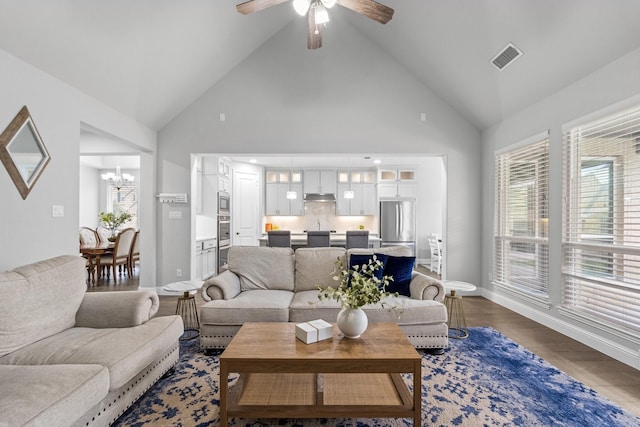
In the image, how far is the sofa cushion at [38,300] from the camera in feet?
6.01

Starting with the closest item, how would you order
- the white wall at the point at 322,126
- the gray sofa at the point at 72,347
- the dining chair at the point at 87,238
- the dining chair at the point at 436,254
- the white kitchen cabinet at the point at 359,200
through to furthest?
the gray sofa at the point at 72,347 → the white wall at the point at 322,126 → the dining chair at the point at 87,238 → the dining chair at the point at 436,254 → the white kitchen cabinet at the point at 359,200

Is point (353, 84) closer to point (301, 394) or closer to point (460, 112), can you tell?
point (460, 112)

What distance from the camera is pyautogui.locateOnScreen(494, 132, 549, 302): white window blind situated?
150 inches

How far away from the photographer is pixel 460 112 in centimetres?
498

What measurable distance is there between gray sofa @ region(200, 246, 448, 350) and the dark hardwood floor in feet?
3.25

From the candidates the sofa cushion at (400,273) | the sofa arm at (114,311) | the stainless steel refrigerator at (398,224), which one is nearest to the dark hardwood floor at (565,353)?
the sofa cushion at (400,273)

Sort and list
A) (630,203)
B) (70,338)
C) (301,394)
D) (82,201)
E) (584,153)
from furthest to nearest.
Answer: (82,201) < (584,153) < (630,203) < (70,338) < (301,394)

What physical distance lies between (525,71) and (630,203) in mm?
1727

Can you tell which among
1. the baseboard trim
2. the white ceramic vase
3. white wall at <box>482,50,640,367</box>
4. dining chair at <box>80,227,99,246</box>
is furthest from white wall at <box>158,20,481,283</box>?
the white ceramic vase

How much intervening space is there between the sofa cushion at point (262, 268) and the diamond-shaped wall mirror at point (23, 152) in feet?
A: 6.27

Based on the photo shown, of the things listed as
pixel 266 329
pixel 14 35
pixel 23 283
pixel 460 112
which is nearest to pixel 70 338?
pixel 23 283

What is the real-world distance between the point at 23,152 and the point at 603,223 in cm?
533

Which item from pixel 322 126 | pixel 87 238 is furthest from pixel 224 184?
pixel 87 238

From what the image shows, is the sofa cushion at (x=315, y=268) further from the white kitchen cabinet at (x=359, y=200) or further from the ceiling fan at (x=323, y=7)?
the white kitchen cabinet at (x=359, y=200)
